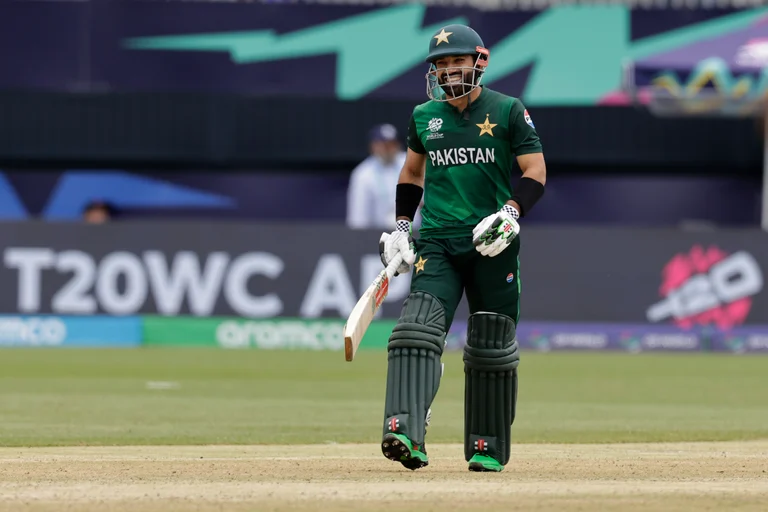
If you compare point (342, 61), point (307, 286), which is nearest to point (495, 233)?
point (307, 286)

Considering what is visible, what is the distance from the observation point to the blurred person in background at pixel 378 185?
55.2ft

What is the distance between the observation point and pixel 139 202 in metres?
22.2

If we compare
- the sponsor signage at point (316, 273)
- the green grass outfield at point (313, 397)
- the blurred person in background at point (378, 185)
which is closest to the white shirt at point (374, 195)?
the blurred person in background at point (378, 185)

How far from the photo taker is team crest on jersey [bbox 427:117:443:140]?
23.1 ft

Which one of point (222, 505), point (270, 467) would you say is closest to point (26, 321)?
point (270, 467)

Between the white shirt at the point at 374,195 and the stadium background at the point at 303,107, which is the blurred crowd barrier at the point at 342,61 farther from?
the white shirt at the point at 374,195

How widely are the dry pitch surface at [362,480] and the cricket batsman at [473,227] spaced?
0.37 m

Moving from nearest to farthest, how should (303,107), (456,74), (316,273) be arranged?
(456,74) → (316,273) → (303,107)

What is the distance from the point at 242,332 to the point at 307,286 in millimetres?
897

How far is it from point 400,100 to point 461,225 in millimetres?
14339

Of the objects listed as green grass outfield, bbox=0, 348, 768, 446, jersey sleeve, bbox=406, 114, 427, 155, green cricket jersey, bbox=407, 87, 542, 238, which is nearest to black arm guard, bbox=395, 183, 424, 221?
jersey sleeve, bbox=406, 114, 427, 155

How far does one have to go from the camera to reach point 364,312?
6883 mm

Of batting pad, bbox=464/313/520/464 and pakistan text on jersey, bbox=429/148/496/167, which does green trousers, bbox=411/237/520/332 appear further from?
pakistan text on jersey, bbox=429/148/496/167

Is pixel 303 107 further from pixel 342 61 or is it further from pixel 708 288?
pixel 708 288
